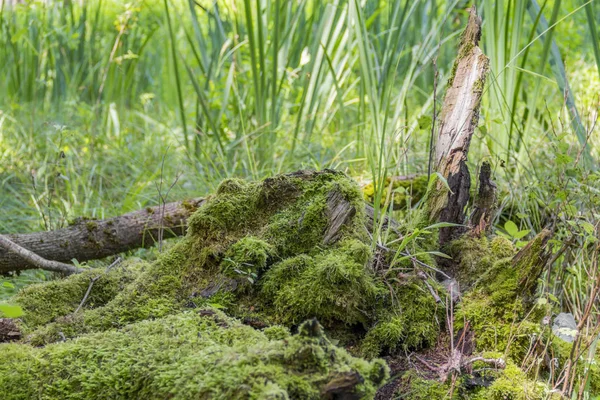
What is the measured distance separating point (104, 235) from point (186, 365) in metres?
1.62

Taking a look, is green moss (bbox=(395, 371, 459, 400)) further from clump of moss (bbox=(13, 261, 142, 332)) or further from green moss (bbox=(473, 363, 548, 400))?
clump of moss (bbox=(13, 261, 142, 332))

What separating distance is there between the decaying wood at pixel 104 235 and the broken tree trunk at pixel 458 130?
1174 mm

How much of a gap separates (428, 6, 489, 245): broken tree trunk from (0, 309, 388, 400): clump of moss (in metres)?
0.87

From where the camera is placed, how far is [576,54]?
591 centimetres

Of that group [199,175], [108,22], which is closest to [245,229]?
[199,175]

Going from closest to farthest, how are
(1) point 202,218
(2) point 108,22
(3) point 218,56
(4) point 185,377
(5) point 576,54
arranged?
Answer: (4) point 185,377
(1) point 202,218
(3) point 218,56
(5) point 576,54
(2) point 108,22

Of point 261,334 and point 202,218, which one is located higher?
point 202,218

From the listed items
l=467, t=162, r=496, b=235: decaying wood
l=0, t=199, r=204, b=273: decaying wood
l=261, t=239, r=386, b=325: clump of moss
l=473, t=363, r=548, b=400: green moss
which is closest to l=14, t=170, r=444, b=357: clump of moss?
l=261, t=239, r=386, b=325: clump of moss

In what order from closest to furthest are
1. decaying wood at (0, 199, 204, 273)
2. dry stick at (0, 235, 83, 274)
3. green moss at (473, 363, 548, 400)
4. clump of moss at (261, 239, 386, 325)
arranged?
green moss at (473, 363, 548, 400), clump of moss at (261, 239, 386, 325), dry stick at (0, 235, 83, 274), decaying wood at (0, 199, 204, 273)

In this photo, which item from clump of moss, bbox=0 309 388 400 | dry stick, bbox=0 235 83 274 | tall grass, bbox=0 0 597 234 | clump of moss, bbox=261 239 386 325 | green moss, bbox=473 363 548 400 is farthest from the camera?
tall grass, bbox=0 0 597 234

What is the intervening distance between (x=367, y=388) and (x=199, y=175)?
2.48m

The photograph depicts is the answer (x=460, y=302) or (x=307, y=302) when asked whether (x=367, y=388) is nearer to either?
(x=307, y=302)

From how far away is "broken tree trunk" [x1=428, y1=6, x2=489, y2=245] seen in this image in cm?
220

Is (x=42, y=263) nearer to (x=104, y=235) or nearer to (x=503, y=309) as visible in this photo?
(x=104, y=235)
